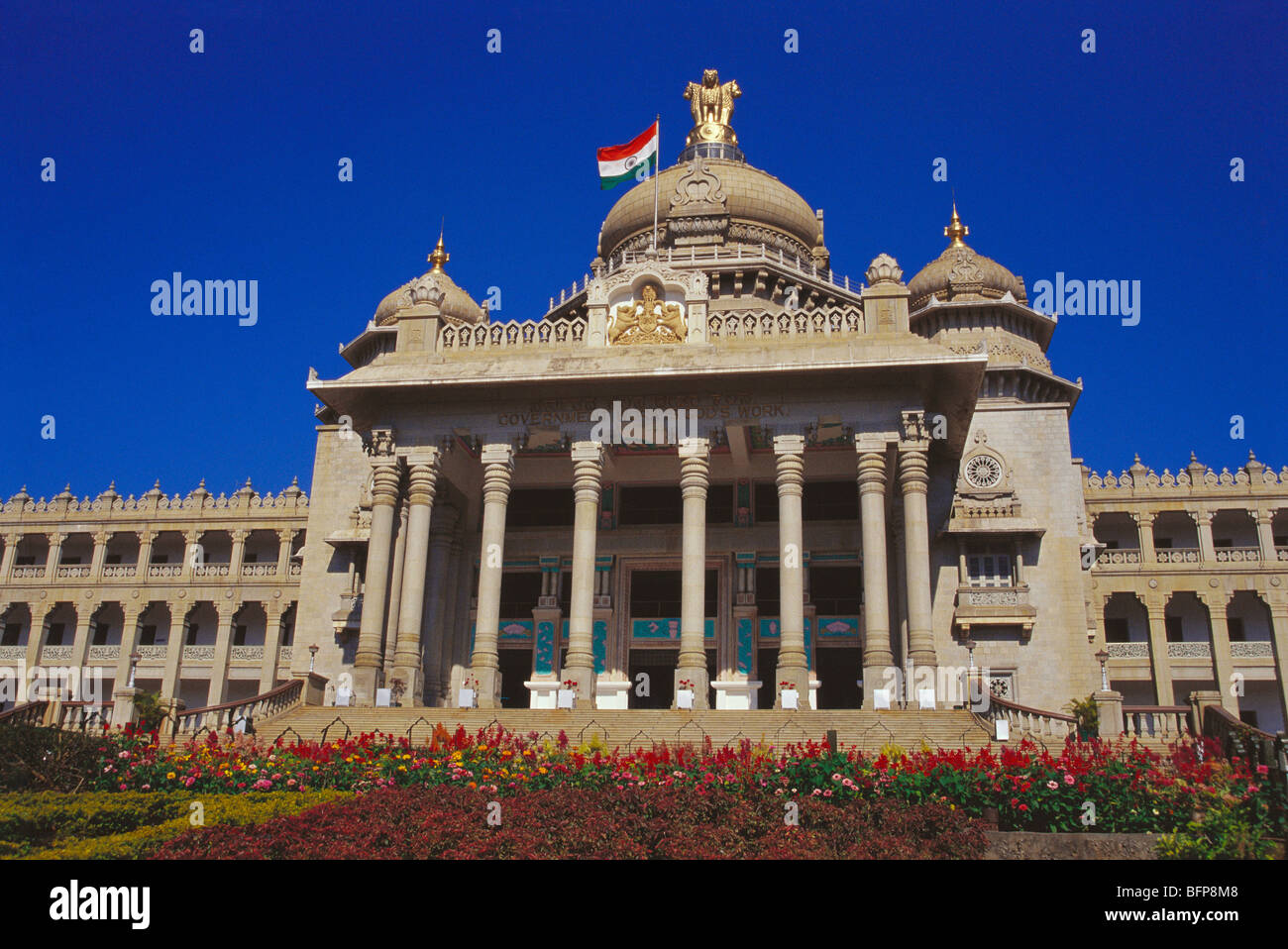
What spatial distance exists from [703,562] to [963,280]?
19.9 m

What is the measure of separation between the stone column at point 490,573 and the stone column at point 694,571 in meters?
4.76

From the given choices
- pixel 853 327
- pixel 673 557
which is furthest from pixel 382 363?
pixel 853 327

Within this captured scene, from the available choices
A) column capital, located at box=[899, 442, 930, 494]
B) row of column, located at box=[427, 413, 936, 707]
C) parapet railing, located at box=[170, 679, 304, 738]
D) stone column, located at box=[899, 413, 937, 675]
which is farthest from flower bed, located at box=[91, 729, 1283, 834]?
column capital, located at box=[899, 442, 930, 494]

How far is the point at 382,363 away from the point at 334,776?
1485 centimetres

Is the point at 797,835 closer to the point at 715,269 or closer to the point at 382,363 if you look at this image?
the point at 382,363

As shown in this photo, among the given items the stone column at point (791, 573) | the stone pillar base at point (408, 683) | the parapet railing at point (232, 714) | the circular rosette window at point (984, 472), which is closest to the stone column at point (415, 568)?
the stone pillar base at point (408, 683)

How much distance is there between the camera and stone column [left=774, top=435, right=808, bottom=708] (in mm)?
26750

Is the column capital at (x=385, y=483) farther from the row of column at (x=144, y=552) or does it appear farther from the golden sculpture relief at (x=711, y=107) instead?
the golden sculpture relief at (x=711, y=107)

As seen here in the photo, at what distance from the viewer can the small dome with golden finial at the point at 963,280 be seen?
42219mm

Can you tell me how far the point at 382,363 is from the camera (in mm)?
31109

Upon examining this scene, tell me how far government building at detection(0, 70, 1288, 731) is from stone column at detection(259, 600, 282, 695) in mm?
13077

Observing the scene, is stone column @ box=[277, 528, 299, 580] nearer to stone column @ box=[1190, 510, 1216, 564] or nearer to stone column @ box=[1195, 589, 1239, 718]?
stone column @ box=[1195, 589, 1239, 718]

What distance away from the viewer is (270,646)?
52.7 m

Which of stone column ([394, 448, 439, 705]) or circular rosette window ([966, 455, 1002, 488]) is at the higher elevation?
circular rosette window ([966, 455, 1002, 488])
